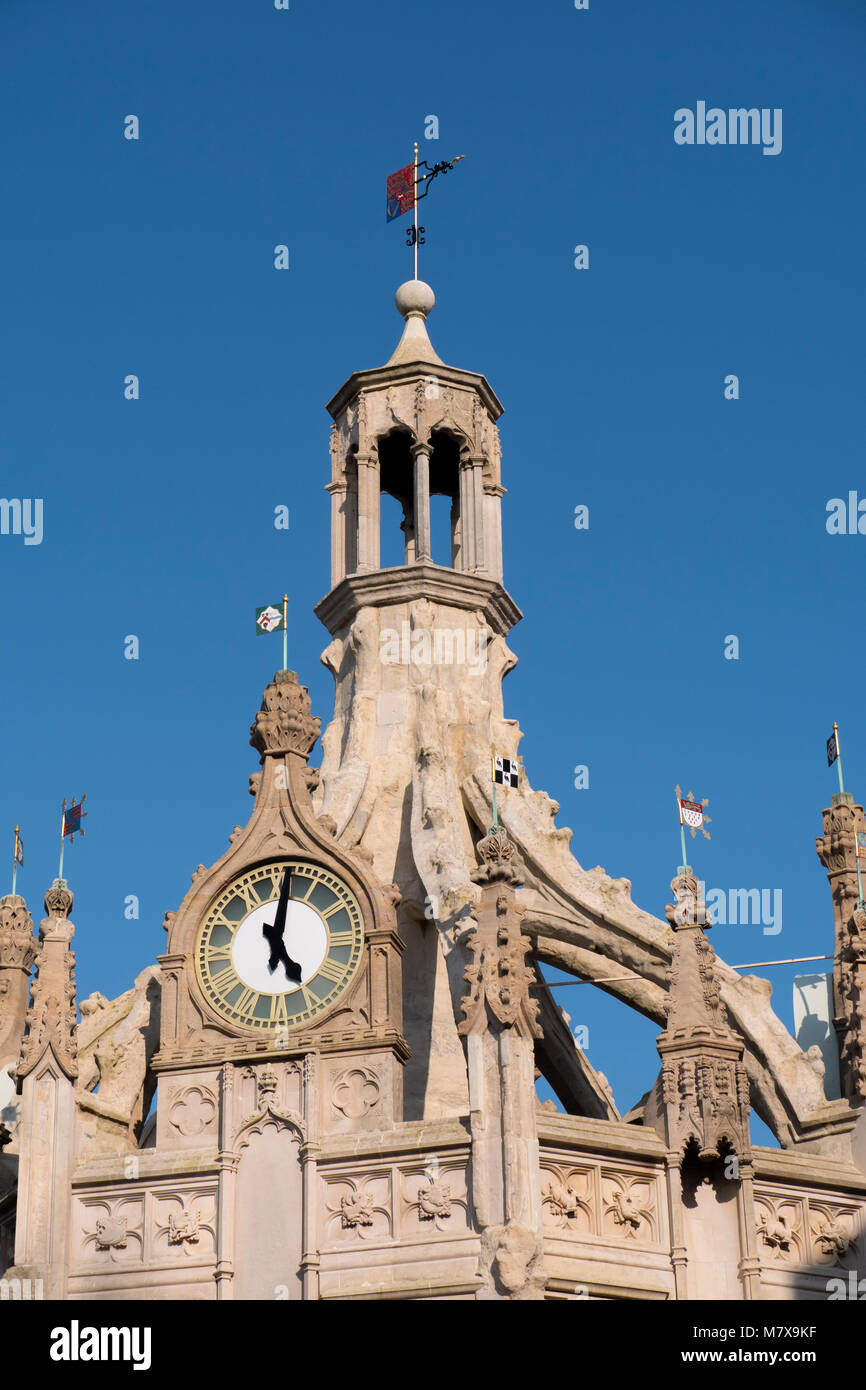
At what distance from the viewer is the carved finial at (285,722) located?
37125 millimetres

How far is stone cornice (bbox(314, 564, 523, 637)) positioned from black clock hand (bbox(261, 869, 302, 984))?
719cm

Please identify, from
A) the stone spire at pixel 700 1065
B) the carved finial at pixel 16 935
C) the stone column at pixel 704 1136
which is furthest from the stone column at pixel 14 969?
the stone column at pixel 704 1136

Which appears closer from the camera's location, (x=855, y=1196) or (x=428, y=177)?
(x=855, y=1196)

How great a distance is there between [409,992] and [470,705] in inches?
207

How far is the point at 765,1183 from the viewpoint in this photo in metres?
33.9

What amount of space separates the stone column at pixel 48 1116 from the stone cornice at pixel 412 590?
29.8 ft

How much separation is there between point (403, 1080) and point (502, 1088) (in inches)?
207

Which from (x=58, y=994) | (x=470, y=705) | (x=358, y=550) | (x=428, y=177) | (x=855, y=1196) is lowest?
(x=855, y=1196)

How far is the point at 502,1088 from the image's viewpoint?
32562 millimetres

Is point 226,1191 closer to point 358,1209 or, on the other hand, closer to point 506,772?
point 358,1209

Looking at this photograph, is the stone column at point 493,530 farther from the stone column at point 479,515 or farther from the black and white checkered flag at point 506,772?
the black and white checkered flag at point 506,772
